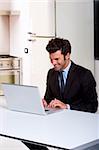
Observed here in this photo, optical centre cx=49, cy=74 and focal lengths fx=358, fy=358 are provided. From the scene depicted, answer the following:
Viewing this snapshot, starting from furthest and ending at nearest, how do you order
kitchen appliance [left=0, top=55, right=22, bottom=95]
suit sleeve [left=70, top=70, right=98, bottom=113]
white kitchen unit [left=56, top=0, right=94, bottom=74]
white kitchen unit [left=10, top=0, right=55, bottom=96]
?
kitchen appliance [left=0, top=55, right=22, bottom=95], white kitchen unit [left=10, top=0, right=55, bottom=96], white kitchen unit [left=56, top=0, right=94, bottom=74], suit sleeve [left=70, top=70, right=98, bottom=113]

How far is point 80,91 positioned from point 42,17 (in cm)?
254

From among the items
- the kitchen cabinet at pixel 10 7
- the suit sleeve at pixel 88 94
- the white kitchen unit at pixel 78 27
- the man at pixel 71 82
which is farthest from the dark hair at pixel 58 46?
the kitchen cabinet at pixel 10 7

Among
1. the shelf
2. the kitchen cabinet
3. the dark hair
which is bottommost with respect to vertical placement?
the dark hair

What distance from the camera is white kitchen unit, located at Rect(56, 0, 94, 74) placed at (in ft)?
16.1

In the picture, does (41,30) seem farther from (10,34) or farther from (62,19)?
(10,34)

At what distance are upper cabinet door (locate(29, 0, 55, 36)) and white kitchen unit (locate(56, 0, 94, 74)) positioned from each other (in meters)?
0.10

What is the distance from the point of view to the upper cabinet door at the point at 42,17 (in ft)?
16.3

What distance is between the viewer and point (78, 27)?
5.05 meters

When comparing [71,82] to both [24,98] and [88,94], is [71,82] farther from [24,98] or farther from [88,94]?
[24,98]

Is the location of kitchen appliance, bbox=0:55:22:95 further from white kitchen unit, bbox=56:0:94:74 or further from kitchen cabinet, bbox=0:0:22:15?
white kitchen unit, bbox=56:0:94:74

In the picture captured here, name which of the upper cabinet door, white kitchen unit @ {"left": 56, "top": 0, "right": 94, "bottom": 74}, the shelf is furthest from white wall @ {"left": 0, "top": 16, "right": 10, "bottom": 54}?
white kitchen unit @ {"left": 56, "top": 0, "right": 94, "bottom": 74}

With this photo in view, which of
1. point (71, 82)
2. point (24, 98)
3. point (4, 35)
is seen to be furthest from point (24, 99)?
point (4, 35)

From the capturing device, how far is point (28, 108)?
8.45 ft

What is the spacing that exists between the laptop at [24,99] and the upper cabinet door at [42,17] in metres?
2.45
